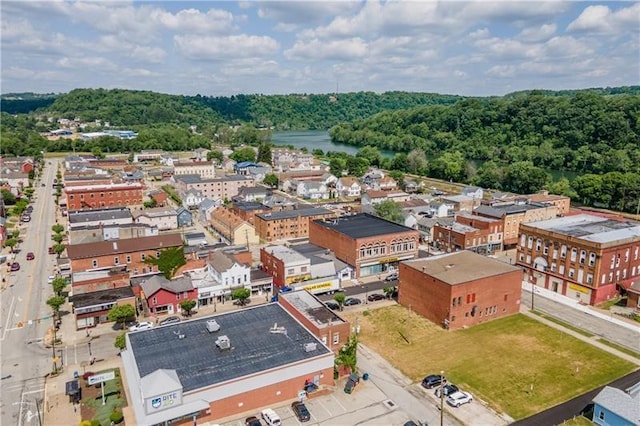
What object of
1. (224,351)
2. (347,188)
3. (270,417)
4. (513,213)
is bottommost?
(270,417)

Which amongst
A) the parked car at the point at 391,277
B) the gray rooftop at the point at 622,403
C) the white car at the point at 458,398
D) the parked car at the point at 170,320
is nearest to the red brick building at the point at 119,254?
the parked car at the point at 170,320

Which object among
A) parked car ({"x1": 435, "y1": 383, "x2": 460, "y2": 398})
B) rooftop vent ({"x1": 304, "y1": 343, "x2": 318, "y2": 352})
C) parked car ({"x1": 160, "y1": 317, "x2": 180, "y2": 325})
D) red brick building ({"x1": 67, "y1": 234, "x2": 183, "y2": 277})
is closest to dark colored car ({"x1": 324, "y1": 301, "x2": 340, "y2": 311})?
rooftop vent ({"x1": 304, "y1": 343, "x2": 318, "y2": 352})

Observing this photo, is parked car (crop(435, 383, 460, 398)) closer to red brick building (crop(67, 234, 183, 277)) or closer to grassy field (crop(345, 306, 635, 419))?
grassy field (crop(345, 306, 635, 419))

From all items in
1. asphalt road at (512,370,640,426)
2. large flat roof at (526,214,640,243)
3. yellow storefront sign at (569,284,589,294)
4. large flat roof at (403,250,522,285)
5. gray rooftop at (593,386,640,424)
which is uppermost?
large flat roof at (526,214,640,243)

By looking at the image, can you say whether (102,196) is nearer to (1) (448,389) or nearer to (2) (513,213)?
(2) (513,213)

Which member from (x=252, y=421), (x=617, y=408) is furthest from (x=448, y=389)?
(x=252, y=421)

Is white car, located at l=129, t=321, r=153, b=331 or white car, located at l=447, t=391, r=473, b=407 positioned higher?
white car, located at l=129, t=321, r=153, b=331

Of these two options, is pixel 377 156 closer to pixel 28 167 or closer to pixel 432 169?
pixel 432 169
